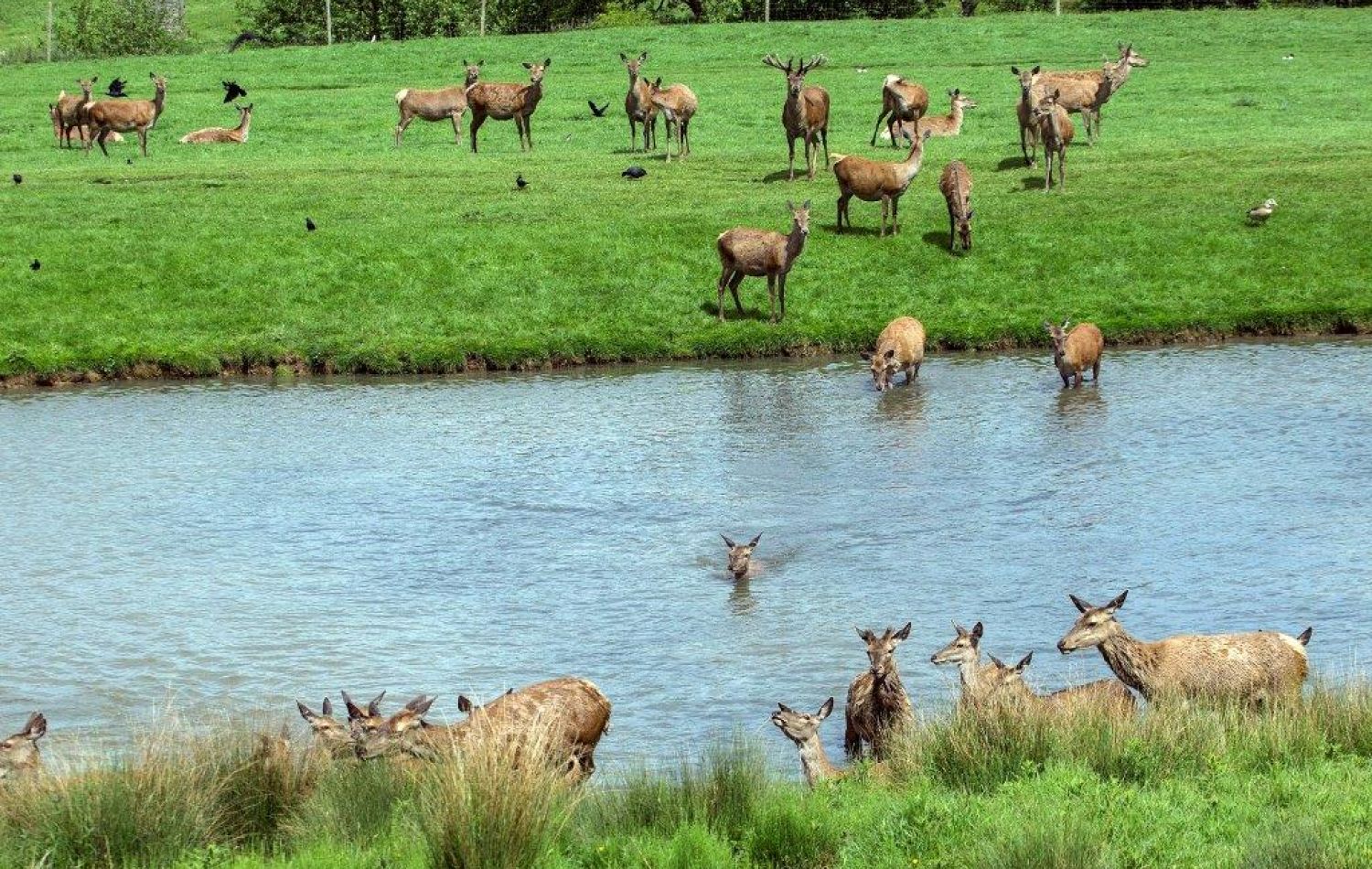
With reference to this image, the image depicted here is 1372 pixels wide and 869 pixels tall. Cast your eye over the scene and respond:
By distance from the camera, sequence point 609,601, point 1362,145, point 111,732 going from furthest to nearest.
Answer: point 1362,145 → point 609,601 → point 111,732

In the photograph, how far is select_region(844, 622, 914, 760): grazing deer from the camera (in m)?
12.6

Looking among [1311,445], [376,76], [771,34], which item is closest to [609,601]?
[1311,445]

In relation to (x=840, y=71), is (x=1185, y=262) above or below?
below

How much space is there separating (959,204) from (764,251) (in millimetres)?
5019

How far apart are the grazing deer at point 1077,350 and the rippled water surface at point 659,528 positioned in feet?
1.34

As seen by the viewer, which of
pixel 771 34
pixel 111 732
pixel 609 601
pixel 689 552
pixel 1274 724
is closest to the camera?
pixel 1274 724

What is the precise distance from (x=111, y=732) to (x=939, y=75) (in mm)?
45585

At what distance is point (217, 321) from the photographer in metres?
31.1

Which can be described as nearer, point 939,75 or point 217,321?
point 217,321

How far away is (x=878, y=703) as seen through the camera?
1276 cm

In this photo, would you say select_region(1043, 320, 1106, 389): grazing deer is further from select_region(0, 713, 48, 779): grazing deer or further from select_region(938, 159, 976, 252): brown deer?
select_region(0, 713, 48, 779): grazing deer

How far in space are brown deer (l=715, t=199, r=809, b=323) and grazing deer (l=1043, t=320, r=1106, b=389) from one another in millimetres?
5142

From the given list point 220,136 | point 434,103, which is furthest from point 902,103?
point 220,136

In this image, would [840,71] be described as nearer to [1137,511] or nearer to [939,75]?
[939,75]
